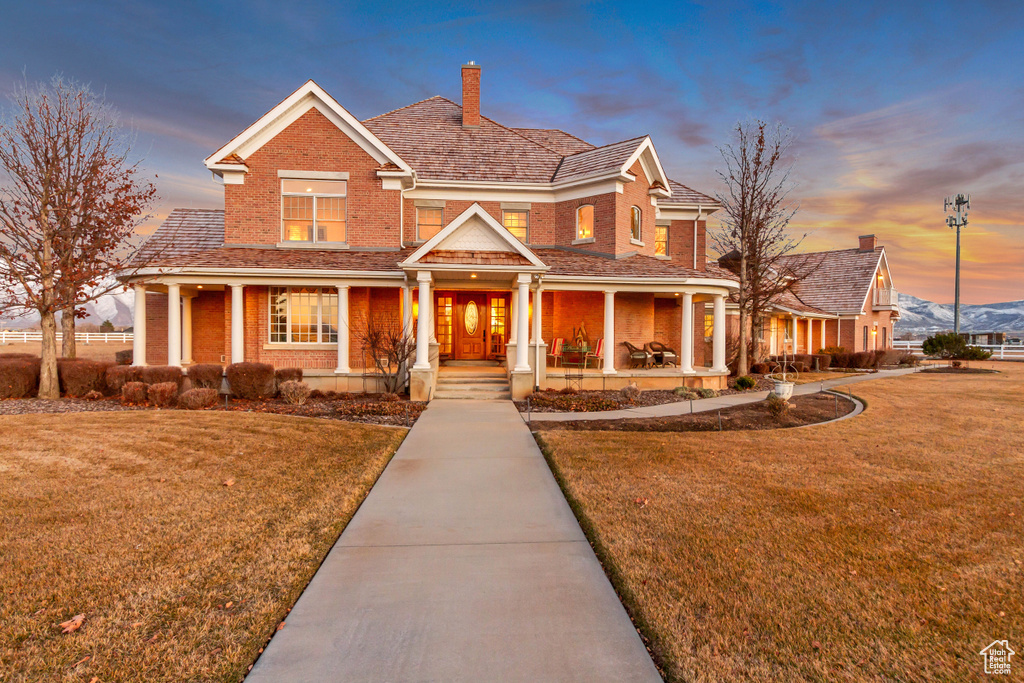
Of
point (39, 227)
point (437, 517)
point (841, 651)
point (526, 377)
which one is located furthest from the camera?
point (526, 377)

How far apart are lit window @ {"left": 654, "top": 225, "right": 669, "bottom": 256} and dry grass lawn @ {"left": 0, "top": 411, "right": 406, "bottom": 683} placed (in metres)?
15.7

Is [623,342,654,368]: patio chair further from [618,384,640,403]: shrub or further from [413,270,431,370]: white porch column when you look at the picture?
[413,270,431,370]: white porch column

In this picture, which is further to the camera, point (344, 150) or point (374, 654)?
point (344, 150)

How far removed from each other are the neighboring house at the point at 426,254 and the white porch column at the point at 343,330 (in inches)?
1.8

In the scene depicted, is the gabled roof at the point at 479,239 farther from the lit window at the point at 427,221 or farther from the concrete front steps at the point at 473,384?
the lit window at the point at 427,221

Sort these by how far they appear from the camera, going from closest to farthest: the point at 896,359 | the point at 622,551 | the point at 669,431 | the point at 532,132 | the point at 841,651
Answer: the point at 841,651 → the point at 622,551 → the point at 669,431 → the point at 532,132 → the point at 896,359

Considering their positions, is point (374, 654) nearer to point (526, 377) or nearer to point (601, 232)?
point (526, 377)

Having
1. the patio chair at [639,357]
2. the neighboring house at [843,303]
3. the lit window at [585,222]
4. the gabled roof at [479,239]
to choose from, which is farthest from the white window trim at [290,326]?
the neighboring house at [843,303]

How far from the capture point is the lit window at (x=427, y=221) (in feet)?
60.5

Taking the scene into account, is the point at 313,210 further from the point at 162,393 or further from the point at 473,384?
the point at 473,384

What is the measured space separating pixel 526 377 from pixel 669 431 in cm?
481

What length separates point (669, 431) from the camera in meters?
9.86

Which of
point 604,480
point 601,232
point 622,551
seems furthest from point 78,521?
point 601,232

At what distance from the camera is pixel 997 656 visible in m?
3.14
